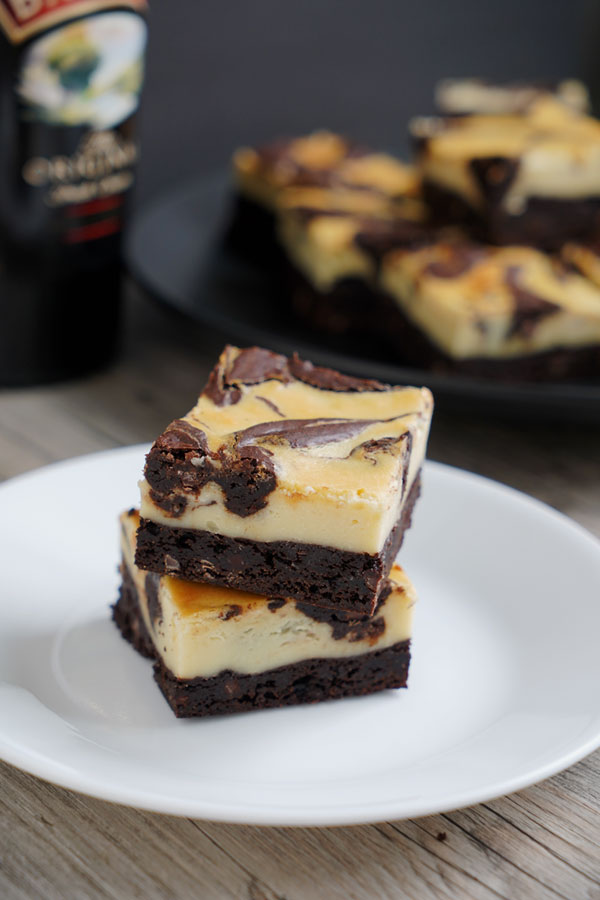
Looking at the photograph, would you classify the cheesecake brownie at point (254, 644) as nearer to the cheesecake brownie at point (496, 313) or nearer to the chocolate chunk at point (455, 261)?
the cheesecake brownie at point (496, 313)

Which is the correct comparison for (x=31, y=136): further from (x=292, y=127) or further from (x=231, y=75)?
(x=292, y=127)

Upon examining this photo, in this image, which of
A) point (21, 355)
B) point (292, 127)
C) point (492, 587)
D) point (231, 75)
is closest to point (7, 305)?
point (21, 355)

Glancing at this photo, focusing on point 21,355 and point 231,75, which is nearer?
point 21,355

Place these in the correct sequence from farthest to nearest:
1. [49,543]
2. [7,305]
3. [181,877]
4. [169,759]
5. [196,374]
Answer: [196,374], [7,305], [49,543], [169,759], [181,877]

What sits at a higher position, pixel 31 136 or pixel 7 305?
pixel 31 136

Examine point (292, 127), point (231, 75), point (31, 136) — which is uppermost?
point (31, 136)

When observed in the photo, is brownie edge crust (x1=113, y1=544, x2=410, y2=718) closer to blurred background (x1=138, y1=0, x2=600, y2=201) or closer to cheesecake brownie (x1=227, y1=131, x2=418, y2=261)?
cheesecake brownie (x1=227, y1=131, x2=418, y2=261)

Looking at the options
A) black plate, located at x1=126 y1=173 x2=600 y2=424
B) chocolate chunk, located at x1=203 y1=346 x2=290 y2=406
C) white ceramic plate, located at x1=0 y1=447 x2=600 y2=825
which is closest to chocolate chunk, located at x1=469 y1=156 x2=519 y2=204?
black plate, located at x1=126 y1=173 x2=600 y2=424

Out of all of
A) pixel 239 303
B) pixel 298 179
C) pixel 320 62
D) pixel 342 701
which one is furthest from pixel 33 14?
pixel 320 62
